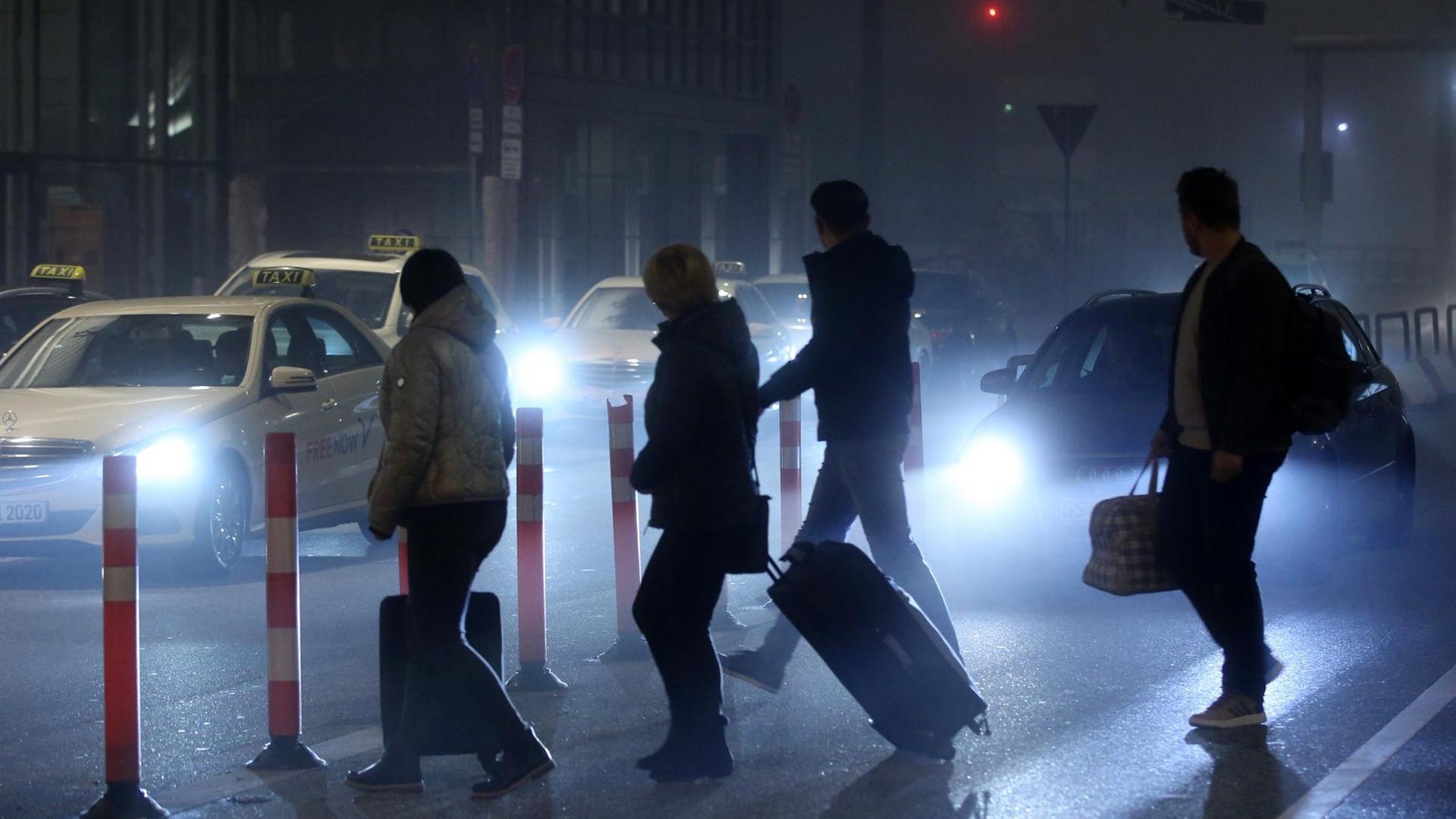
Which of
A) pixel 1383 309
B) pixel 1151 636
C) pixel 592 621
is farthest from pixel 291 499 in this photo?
pixel 1383 309

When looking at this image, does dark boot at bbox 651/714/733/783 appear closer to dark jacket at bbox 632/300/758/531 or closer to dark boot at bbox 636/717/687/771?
dark boot at bbox 636/717/687/771

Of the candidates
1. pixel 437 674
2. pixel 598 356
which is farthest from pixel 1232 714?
pixel 598 356

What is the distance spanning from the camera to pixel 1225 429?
6.85m

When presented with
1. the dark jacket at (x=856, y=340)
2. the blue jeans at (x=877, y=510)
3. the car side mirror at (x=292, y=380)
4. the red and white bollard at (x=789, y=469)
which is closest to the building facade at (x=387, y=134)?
the car side mirror at (x=292, y=380)

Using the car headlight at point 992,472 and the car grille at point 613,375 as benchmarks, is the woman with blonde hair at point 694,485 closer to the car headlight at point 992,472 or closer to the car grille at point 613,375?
the car headlight at point 992,472

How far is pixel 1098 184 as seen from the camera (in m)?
54.3

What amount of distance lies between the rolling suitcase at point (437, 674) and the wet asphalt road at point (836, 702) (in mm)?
173

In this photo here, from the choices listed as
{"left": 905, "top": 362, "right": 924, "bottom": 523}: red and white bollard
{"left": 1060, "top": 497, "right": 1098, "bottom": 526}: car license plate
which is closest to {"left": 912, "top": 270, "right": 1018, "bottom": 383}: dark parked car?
{"left": 905, "top": 362, "right": 924, "bottom": 523}: red and white bollard

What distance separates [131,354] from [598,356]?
841cm

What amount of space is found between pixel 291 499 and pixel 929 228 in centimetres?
4737

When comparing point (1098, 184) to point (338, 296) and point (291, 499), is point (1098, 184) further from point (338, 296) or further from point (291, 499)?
point (291, 499)

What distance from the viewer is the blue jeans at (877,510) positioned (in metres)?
7.52

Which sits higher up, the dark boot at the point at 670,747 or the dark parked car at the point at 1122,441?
the dark parked car at the point at 1122,441

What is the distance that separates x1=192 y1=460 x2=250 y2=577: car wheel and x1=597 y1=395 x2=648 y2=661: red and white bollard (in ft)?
9.86
